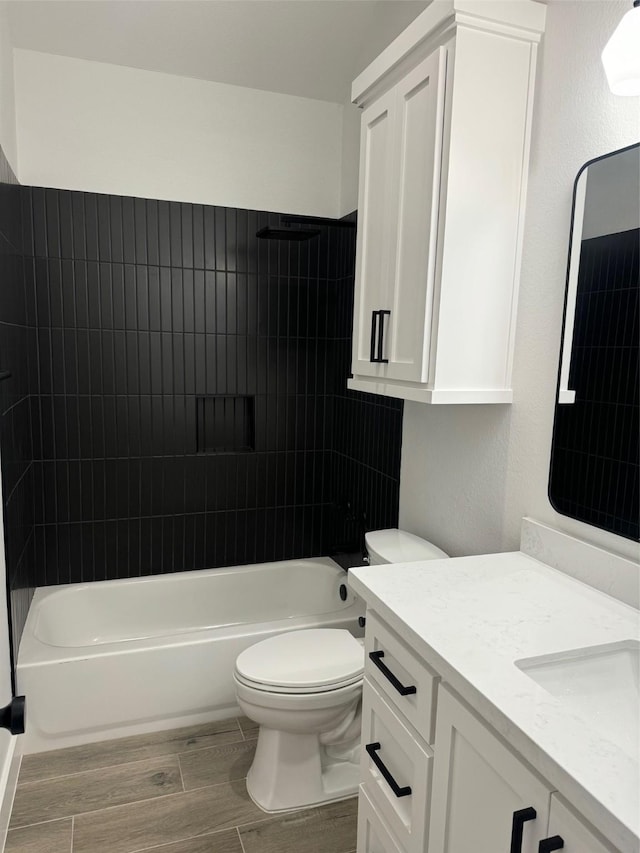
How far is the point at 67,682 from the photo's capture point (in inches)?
86.0

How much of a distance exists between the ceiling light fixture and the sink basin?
3.58 feet

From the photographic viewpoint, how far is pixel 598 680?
1.09 metres

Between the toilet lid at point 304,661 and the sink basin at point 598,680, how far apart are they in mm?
950

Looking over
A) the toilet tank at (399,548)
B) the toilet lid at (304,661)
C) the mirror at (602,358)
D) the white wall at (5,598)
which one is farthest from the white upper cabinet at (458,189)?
the white wall at (5,598)

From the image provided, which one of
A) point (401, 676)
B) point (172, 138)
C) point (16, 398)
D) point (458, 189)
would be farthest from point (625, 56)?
point (16, 398)

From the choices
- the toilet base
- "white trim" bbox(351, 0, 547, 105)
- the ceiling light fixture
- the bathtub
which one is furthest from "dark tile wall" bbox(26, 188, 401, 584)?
the ceiling light fixture

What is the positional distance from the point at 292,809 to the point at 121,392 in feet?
6.16

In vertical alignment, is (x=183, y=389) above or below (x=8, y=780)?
above

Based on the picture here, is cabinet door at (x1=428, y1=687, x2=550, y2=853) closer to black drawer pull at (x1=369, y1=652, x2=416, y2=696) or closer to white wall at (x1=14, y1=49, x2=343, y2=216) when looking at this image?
black drawer pull at (x1=369, y1=652, x2=416, y2=696)

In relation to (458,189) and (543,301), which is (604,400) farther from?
(458,189)

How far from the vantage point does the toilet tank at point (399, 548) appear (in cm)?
194

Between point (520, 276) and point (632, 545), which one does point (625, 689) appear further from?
point (520, 276)

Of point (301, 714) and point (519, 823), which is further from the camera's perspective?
point (301, 714)

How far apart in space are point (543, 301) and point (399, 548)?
3.07 feet
